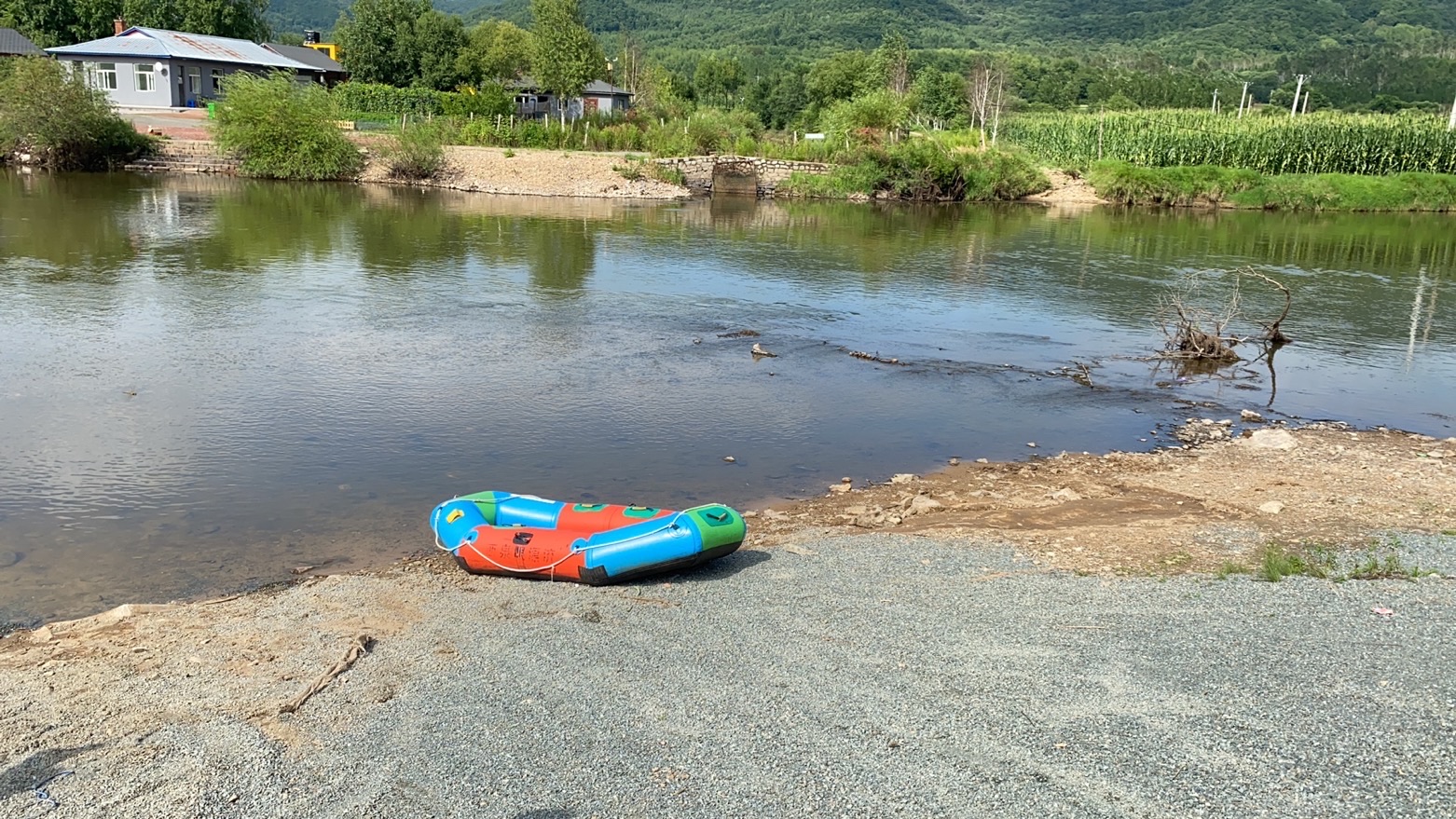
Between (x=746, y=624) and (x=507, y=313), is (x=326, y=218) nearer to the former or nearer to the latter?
(x=507, y=313)

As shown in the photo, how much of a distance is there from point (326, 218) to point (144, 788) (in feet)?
104

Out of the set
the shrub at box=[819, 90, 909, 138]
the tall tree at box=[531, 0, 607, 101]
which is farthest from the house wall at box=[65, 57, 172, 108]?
the shrub at box=[819, 90, 909, 138]

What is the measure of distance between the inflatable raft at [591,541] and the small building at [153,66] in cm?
5859

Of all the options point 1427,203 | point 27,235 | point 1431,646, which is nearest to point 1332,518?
point 1431,646

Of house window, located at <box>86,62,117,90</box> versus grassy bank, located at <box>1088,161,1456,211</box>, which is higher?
house window, located at <box>86,62,117,90</box>

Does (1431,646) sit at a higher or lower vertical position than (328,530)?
higher

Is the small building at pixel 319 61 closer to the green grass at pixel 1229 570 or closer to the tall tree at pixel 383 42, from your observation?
the tall tree at pixel 383 42

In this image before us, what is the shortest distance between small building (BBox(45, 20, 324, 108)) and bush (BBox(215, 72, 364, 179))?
50.3ft

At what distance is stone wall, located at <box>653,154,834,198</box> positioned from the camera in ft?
164

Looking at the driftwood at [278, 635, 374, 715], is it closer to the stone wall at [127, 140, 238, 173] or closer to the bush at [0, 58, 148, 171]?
the stone wall at [127, 140, 238, 173]

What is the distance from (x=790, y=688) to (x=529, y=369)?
36.9 feet

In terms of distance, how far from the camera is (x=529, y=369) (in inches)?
681

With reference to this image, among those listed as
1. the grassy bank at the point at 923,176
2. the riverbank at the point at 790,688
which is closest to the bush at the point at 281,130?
the grassy bank at the point at 923,176

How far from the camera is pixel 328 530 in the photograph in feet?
35.5
